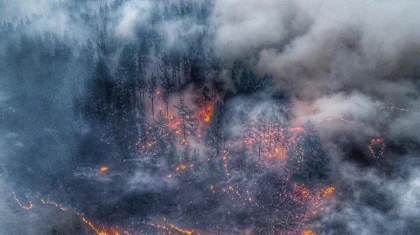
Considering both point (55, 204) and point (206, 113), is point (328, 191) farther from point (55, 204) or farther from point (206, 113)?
point (55, 204)

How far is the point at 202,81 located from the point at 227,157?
127 ft

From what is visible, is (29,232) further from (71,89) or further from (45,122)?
(71,89)

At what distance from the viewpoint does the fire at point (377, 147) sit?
87250 mm

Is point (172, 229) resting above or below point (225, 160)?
below

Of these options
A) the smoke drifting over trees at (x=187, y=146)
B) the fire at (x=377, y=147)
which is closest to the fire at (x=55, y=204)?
the smoke drifting over trees at (x=187, y=146)

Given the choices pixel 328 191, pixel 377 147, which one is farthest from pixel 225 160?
pixel 377 147

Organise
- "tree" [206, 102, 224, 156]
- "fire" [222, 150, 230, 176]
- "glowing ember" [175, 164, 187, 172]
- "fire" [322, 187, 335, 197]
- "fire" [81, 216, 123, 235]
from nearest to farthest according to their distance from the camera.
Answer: "fire" [81, 216, 123, 235] < "fire" [322, 187, 335, 197] < "fire" [222, 150, 230, 176] < "glowing ember" [175, 164, 187, 172] < "tree" [206, 102, 224, 156]

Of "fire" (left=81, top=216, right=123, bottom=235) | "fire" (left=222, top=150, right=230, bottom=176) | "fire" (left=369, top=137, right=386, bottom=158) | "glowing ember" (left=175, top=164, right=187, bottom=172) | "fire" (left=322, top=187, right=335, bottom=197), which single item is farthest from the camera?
"fire" (left=369, top=137, right=386, bottom=158)

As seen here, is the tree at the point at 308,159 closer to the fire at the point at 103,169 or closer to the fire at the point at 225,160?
the fire at the point at 225,160

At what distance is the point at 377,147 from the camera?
89750 mm

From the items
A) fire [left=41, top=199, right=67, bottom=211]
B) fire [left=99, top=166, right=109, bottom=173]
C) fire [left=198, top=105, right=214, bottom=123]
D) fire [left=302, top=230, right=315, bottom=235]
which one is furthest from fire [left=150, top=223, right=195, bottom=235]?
fire [left=198, top=105, right=214, bottom=123]

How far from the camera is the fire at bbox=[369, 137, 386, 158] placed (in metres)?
87.2

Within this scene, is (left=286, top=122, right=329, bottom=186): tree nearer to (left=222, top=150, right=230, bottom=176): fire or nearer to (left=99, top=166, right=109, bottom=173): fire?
(left=222, top=150, right=230, bottom=176): fire

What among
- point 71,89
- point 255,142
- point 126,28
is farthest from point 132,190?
point 126,28
